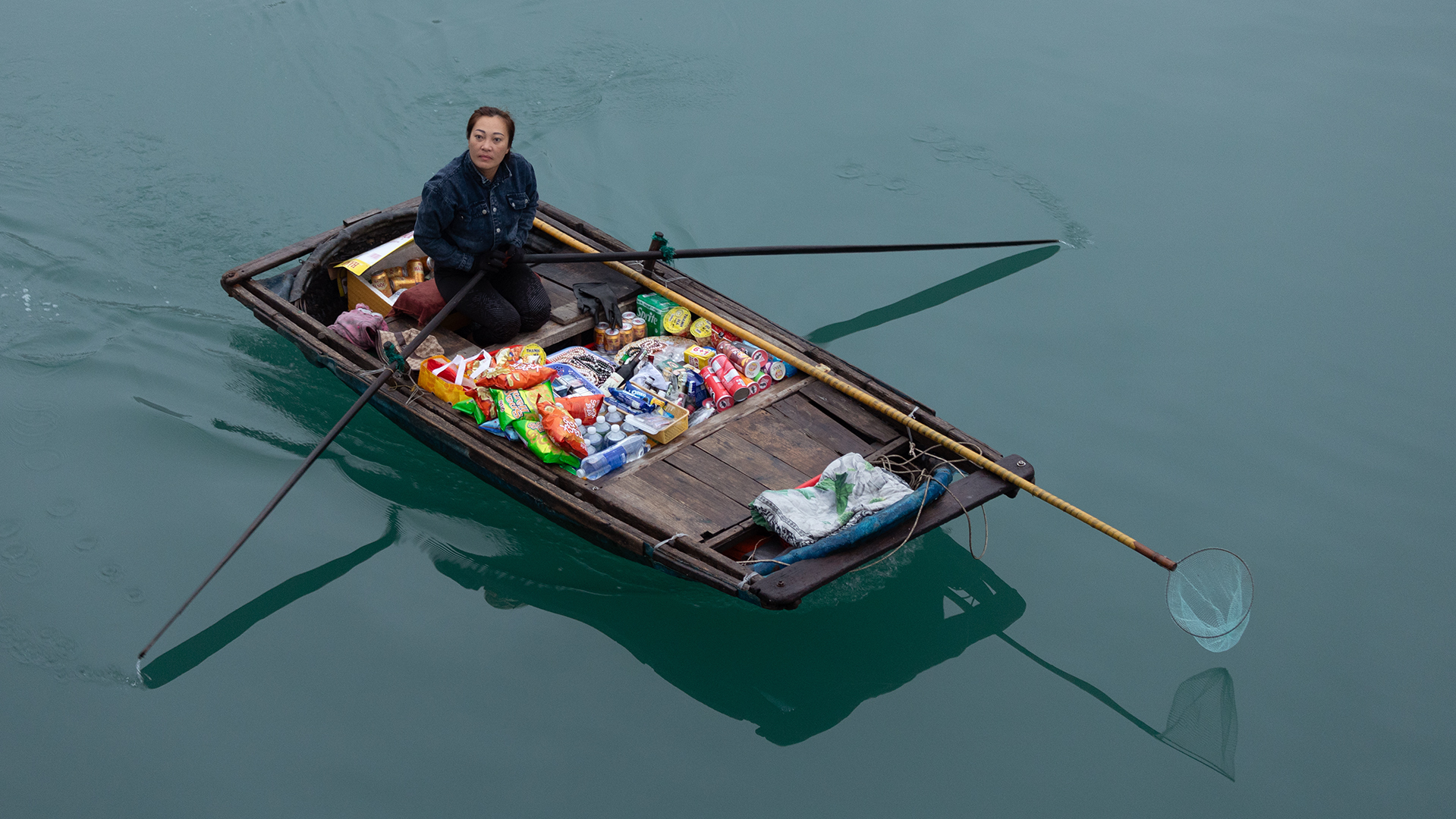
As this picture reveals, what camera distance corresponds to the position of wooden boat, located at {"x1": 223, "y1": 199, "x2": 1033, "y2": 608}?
464cm

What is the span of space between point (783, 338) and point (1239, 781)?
2.91 meters

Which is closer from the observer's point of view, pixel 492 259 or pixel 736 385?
pixel 736 385

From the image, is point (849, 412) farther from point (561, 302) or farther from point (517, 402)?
point (561, 302)

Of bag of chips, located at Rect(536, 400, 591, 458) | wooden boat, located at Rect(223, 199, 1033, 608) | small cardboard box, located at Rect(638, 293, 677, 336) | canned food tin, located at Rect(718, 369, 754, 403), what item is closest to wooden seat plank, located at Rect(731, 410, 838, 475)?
wooden boat, located at Rect(223, 199, 1033, 608)

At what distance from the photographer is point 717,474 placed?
16.9 feet

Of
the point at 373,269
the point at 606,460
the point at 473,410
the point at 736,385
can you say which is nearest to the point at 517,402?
the point at 473,410

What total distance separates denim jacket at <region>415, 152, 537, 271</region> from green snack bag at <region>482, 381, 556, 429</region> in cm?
87

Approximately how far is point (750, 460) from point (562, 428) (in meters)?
0.89

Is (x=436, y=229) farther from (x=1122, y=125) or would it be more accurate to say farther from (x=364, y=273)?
(x=1122, y=125)

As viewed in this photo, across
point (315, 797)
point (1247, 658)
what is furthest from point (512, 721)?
point (1247, 658)

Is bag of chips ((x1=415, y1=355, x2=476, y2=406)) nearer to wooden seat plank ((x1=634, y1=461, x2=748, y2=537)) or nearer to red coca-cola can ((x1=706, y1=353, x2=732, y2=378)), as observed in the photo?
wooden seat plank ((x1=634, y1=461, x2=748, y2=537))

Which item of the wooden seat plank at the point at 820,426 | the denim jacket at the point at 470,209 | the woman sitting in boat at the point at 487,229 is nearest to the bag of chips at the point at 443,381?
the woman sitting in boat at the point at 487,229

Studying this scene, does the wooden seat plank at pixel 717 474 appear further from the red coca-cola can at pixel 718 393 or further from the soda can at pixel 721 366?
the soda can at pixel 721 366

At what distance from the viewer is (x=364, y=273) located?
20.6 ft
